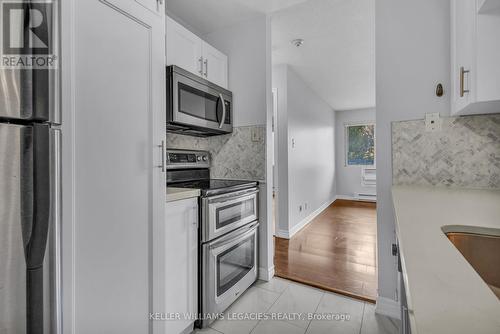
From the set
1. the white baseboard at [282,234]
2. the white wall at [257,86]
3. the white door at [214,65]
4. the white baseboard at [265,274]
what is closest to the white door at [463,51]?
the white wall at [257,86]

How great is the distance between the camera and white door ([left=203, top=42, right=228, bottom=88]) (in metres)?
2.08

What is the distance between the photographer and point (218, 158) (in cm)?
241

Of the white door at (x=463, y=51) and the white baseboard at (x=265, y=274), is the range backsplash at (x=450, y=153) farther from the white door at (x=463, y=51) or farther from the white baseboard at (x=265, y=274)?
the white baseboard at (x=265, y=274)

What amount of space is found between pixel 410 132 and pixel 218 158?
1645mm

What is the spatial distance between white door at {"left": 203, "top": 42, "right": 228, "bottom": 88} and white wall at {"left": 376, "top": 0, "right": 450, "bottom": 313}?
4.36 feet

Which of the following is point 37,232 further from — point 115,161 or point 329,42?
point 329,42

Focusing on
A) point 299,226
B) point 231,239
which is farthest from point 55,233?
point 299,226

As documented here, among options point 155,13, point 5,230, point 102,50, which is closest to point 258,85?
point 155,13

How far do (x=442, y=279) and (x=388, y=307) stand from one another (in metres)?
1.65

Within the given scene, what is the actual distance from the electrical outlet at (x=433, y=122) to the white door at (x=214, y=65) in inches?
66.7

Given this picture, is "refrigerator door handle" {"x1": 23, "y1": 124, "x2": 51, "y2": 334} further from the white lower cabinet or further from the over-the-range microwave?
the over-the-range microwave

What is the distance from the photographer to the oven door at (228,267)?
1.55 meters

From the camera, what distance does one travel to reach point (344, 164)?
649cm

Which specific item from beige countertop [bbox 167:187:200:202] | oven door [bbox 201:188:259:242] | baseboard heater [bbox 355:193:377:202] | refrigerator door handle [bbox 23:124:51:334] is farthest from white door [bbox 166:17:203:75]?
baseboard heater [bbox 355:193:377:202]
